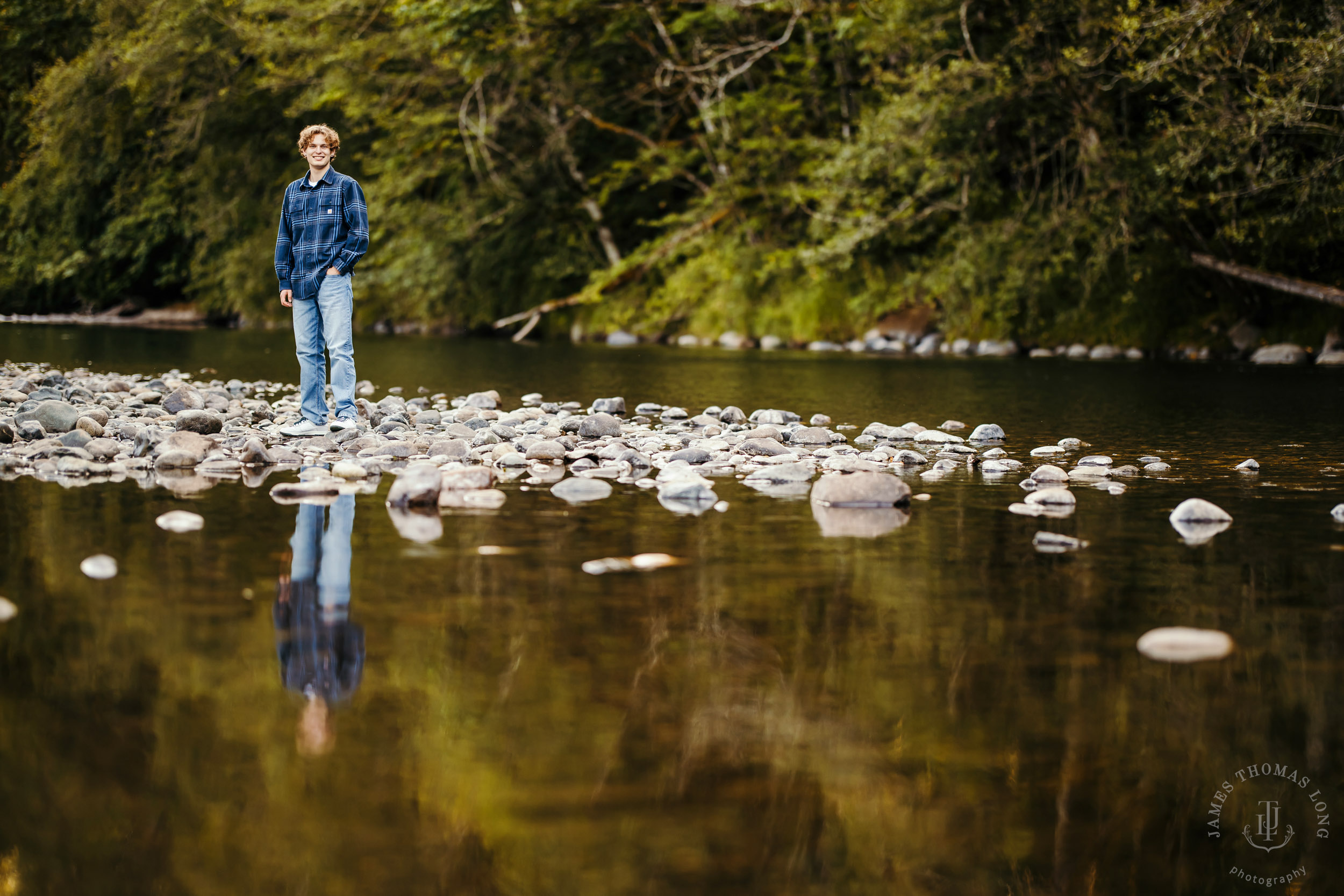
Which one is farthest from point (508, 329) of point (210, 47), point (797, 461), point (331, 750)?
point (331, 750)

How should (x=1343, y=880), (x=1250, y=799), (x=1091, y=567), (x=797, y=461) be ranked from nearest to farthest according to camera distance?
(x=1343, y=880) → (x=1250, y=799) → (x=1091, y=567) → (x=797, y=461)

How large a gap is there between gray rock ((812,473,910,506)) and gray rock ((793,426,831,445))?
166 centimetres

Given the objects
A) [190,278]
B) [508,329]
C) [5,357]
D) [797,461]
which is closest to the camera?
[797,461]

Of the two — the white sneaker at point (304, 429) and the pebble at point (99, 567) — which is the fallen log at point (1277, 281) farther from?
the pebble at point (99, 567)

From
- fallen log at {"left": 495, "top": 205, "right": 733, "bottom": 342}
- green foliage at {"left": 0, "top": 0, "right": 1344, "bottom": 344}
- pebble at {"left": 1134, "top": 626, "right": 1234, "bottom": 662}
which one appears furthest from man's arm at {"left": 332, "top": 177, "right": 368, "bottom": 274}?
fallen log at {"left": 495, "top": 205, "right": 733, "bottom": 342}

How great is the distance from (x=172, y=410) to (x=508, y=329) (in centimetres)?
1611

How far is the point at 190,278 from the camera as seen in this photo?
1176 inches

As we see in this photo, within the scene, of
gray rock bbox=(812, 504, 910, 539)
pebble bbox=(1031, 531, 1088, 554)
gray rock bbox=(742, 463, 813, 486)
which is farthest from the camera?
Result: gray rock bbox=(742, 463, 813, 486)

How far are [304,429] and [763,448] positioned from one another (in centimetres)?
231

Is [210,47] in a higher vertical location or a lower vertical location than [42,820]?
higher

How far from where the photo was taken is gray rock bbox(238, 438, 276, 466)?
5.17 m

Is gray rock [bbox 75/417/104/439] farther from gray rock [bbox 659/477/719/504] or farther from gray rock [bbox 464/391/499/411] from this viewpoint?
gray rock [bbox 659/477/719/504]

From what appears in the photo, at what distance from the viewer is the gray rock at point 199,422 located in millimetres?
5926

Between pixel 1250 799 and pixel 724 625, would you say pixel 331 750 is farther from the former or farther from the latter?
pixel 1250 799
